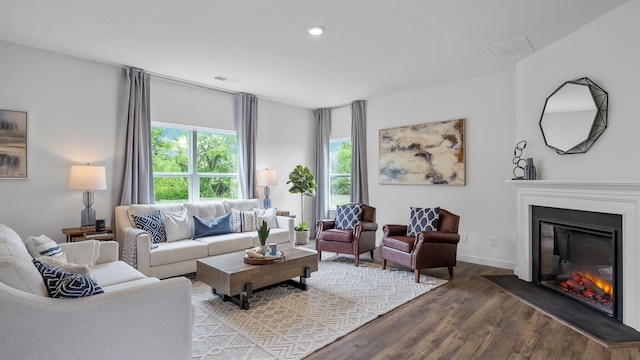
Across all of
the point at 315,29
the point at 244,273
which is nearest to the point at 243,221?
the point at 244,273

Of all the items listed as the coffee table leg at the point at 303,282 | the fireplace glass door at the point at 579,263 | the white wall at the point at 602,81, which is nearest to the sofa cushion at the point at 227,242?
the coffee table leg at the point at 303,282

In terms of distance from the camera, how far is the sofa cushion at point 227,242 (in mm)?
4227

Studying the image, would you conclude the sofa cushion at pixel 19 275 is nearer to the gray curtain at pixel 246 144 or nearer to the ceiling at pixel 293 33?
the ceiling at pixel 293 33

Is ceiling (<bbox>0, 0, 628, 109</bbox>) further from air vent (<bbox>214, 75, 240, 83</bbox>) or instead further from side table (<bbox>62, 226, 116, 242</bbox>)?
side table (<bbox>62, 226, 116, 242</bbox>)

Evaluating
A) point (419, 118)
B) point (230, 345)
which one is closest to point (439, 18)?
point (419, 118)

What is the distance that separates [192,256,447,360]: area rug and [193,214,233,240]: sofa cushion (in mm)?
787

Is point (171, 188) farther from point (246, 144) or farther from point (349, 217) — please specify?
point (349, 217)

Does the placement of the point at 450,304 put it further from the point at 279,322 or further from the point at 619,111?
the point at 619,111

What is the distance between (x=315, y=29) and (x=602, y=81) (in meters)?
2.67

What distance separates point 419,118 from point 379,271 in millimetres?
2556

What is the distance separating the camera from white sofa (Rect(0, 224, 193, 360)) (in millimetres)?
1496

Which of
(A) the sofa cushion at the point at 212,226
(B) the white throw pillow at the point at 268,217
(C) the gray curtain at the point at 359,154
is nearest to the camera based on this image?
(A) the sofa cushion at the point at 212,226

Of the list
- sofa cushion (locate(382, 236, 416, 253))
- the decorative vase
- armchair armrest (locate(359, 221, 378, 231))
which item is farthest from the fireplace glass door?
armchair armrest (locate(359, 221, 378, 231))

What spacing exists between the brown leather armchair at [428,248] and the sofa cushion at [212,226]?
87.0 inches
